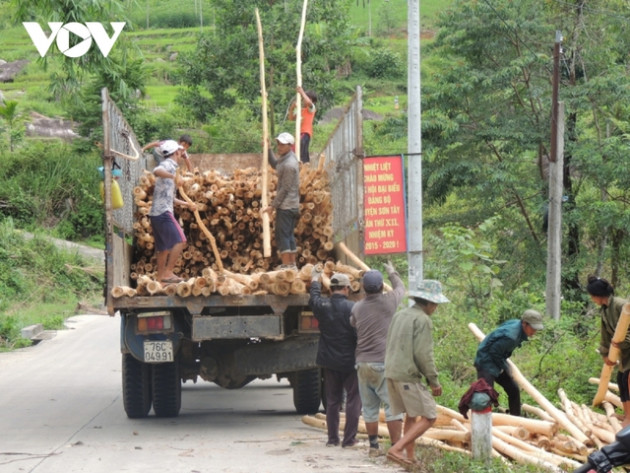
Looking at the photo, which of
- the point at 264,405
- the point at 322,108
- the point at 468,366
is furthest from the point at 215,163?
the point at 322,108

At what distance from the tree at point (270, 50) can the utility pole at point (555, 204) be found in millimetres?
11586

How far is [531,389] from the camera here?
10398 mm

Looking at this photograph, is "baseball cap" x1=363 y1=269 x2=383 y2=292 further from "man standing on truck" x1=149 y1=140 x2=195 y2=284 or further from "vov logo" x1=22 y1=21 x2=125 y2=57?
"vov logo" x1=22 y1=21 x2=125 y2=57

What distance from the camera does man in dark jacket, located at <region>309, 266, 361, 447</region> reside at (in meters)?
9.91

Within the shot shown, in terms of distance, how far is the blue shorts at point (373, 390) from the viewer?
9.36m

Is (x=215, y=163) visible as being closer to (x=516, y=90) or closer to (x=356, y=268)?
(x=356, y=268)

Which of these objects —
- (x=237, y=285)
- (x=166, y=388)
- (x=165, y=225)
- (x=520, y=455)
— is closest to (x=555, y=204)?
(x=166, y=388)

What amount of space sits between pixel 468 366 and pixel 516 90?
12.7 metres

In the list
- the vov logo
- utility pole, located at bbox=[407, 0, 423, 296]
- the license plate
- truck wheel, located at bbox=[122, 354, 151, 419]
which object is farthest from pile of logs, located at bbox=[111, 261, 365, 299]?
utility pole, located at bbox=[407, 0, 423, 296]

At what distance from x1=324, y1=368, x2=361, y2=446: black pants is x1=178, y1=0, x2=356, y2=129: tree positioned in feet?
72.4

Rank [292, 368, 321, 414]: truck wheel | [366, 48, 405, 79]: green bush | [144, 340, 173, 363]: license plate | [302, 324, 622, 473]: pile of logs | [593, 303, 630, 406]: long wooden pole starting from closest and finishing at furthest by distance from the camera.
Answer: [302, 324, 622, 473]: pile of logs → [593, 303, 630, 406]: long wooden pole → [144, 340, 173, 363]: license plate → [292, 368, 321, 414]: truck wheel → [366, 48, 405, 79]: green bush

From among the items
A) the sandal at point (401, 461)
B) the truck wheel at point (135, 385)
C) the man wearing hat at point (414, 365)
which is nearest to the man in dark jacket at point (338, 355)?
the man wearing hat at point (414, 365)

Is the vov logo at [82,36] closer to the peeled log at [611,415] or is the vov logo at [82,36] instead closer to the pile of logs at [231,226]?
the pile of logs at [231,226]

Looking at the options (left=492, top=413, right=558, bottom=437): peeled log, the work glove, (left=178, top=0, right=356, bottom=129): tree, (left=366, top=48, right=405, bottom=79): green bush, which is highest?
(left=366, top=48, right=405, bottom=79): green bush
